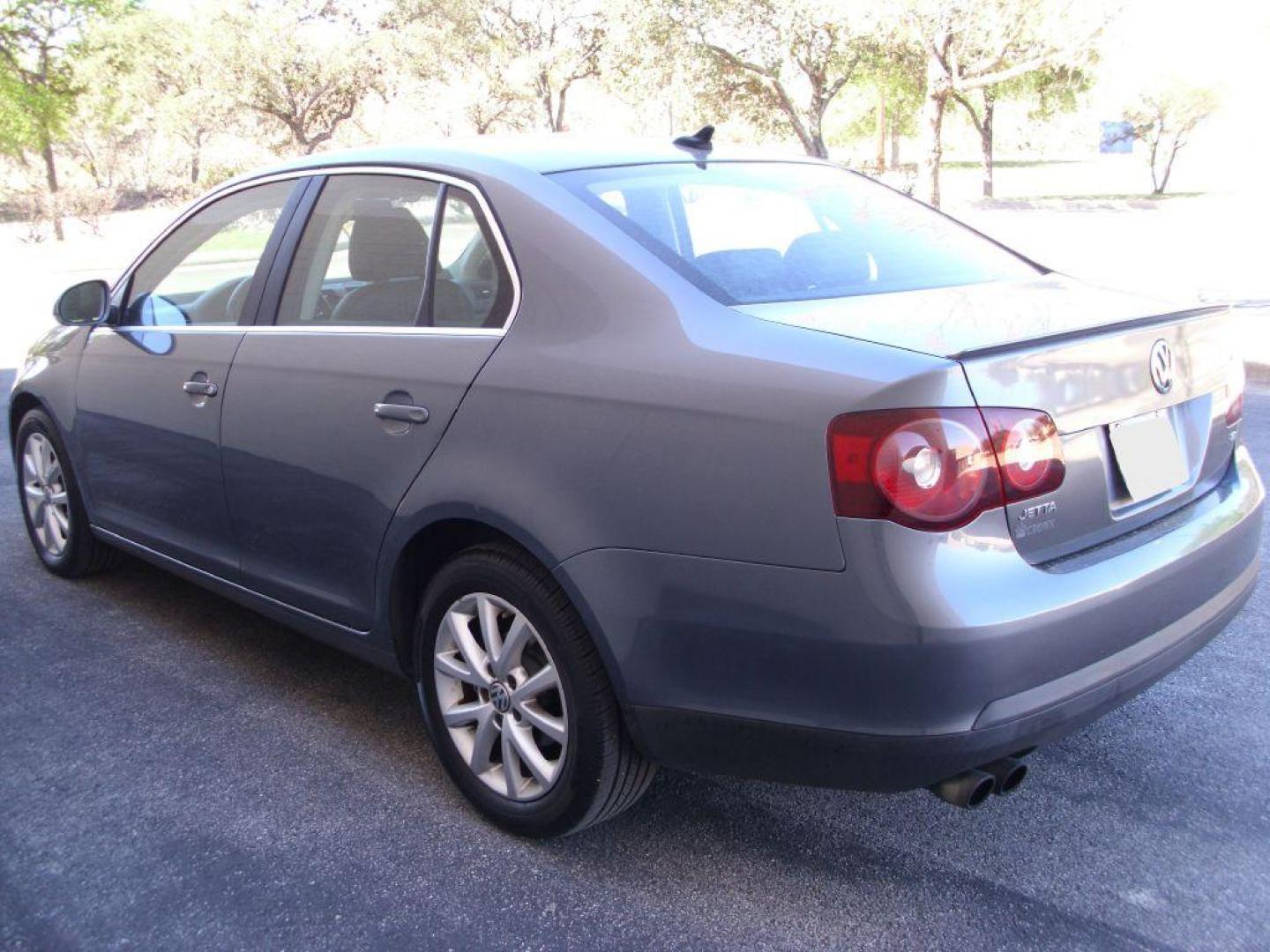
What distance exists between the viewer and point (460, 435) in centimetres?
291

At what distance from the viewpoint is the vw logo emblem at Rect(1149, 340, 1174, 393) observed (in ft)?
8.86

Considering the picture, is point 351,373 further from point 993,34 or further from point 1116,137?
point 1116,137

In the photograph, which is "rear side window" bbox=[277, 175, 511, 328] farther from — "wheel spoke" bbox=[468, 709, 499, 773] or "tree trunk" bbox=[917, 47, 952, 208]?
"tree trunk" bbox=[917, 47, 952, 208]

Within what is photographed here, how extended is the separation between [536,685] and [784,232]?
1.35 meters

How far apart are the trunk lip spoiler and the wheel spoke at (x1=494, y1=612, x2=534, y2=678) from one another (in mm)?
1127

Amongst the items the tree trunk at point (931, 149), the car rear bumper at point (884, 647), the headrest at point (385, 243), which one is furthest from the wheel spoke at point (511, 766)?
the tree trunk at point (931, 149)

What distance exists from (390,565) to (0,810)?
1.20m

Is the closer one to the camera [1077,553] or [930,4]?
[1077,553]

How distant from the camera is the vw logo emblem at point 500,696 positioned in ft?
9.64

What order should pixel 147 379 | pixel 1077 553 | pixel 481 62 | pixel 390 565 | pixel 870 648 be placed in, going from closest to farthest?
1. pixel 870 648
2. pixel 1077 553
3. pixel 390 565
4. pixel 147 379
5. pixel 481 62

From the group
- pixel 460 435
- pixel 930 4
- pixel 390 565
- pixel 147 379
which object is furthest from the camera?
pixel 930 4

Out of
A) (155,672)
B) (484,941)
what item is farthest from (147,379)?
(484,941)

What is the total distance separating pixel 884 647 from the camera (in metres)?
2.29

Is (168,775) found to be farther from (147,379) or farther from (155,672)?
(147,379)
